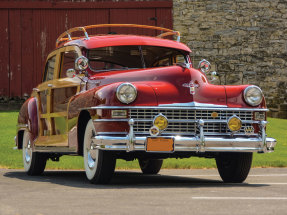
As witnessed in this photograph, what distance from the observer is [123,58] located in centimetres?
941

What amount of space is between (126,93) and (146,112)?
311 mm

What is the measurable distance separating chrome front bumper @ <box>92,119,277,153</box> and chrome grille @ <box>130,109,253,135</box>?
0.11 m

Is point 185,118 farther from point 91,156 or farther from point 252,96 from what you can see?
point 91,156

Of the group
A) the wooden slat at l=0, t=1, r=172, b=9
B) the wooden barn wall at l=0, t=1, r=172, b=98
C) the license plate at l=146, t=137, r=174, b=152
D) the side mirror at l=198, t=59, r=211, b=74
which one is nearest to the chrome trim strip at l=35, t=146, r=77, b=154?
the license plate at l=146, t=137, r=174, b=152

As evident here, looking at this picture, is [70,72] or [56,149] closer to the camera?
[70,72]

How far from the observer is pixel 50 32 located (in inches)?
881

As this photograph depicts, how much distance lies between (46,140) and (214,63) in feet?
Result: 42.7

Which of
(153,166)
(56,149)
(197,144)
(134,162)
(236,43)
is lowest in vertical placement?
(134,162)

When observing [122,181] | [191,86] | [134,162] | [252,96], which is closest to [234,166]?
[252,96]

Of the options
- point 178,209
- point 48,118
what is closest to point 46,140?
point 48,118

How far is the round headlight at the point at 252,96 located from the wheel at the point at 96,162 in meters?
1.69

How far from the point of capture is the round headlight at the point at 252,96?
836cm

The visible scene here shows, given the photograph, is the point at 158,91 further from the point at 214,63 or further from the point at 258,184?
the point at 214,63

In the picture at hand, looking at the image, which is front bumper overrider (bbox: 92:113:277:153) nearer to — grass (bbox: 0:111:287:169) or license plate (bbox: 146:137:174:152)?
license plate (bbox: 146:137:174:152)
